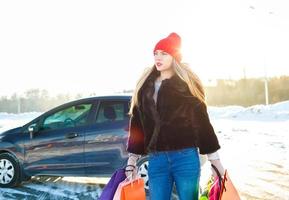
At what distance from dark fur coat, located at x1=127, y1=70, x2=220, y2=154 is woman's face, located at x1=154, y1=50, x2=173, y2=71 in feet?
0.29

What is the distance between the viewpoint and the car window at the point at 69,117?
8.33m

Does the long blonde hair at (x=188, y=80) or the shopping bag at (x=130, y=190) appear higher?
the long blonde hair at (x=188, y=80)

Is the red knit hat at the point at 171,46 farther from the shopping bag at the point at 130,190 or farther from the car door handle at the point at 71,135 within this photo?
the car door handle at the point at 71,135

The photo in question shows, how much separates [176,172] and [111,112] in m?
4.82

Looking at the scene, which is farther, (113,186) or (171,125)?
(113,186)

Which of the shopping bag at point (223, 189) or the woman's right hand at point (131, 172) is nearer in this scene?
the shopping bag at point (223, 189)

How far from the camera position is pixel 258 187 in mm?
8180

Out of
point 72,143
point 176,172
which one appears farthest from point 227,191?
point 72,143

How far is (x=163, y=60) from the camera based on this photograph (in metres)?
3.46

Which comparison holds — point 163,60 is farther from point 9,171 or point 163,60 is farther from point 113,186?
point 9,171

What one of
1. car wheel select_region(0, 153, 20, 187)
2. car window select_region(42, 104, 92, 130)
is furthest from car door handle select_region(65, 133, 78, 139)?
car wheel select_region(0, 153, 20, 187)

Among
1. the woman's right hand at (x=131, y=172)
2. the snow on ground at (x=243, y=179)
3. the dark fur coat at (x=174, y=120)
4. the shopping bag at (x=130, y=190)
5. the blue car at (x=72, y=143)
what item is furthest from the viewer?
the blue car at (x=72, y=143)

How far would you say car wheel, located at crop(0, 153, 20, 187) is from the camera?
8.58 m

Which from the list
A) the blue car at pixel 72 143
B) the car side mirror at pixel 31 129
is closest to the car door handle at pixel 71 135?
the blue car at pixel 72 143
